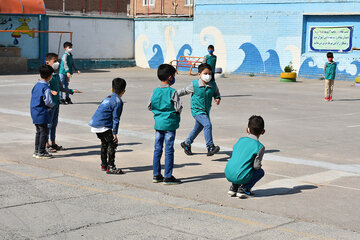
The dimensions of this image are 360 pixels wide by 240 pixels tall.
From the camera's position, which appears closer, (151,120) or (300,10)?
(151,120)

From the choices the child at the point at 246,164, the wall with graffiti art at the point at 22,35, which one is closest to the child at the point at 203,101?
the child at the point at 246,164

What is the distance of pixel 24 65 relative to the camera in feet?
106

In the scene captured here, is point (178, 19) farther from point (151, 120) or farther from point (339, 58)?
point (151, 120)

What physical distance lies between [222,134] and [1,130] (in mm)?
4591

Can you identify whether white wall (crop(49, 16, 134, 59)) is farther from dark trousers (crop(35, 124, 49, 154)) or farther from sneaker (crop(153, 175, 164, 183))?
sneaker (crop(153, 175, 164, 183))

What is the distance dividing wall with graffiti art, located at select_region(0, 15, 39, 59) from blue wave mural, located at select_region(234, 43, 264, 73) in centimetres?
1202

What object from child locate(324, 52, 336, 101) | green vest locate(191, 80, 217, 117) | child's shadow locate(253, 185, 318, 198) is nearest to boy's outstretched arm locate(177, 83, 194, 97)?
green vest locate(191, 80, 217, 117)

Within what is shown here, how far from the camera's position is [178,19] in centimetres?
3638

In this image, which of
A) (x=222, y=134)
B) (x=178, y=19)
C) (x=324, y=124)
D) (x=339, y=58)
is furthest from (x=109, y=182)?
(x=178, y=19)

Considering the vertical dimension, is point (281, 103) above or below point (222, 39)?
below

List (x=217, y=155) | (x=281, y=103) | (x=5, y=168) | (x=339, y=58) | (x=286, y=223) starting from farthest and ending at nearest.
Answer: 1. (x=339, y=58)
2. (x=281, y=103)
3. (x=217, y=155)
4. (x=5, y=168)
5. (x=286, y=223)

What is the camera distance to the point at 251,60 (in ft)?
108

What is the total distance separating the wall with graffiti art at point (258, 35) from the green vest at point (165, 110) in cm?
2276

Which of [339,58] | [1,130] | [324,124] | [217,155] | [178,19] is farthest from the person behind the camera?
[178,19]
